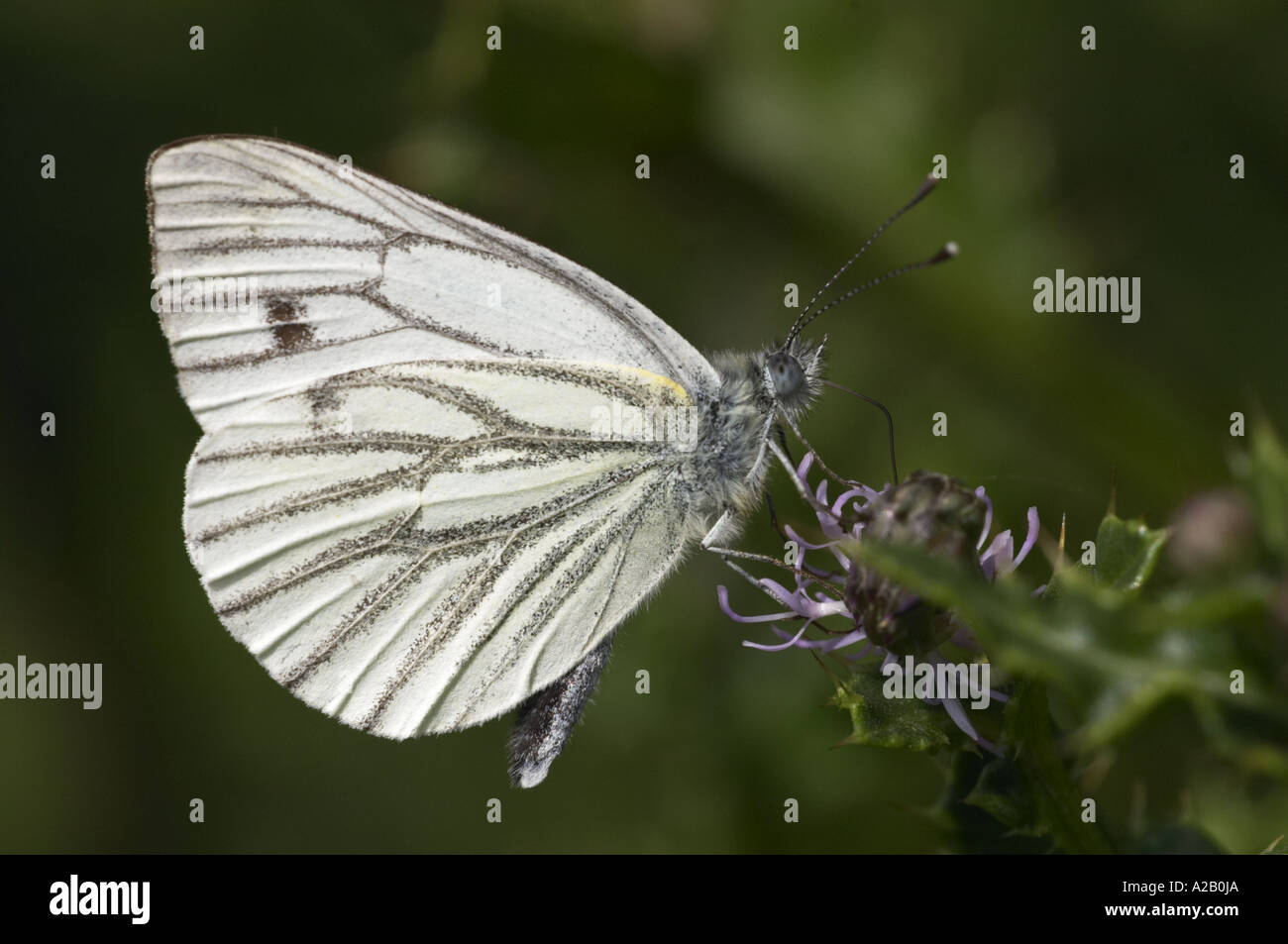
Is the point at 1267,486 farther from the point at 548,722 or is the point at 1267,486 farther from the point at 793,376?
the point at 548,722

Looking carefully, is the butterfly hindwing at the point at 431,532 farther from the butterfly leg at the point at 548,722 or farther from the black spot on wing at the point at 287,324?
the black spot on wing at the point at 287,324

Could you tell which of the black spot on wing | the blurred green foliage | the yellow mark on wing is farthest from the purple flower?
the black spot on wing

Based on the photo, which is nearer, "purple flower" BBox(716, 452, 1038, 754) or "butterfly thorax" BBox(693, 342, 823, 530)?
"purple flower" BBox(716, 452, 1038, 754)

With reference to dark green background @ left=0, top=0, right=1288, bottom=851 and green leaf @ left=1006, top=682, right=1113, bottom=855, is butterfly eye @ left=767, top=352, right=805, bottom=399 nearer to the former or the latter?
dark green background @ left=0, top=0, right=1288, bottom=851


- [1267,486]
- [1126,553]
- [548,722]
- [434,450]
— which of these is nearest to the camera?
[1267,486]

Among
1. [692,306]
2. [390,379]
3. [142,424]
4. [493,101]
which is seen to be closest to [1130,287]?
[692,306]

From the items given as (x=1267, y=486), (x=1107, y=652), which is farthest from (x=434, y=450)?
(x=1267, y=486)
